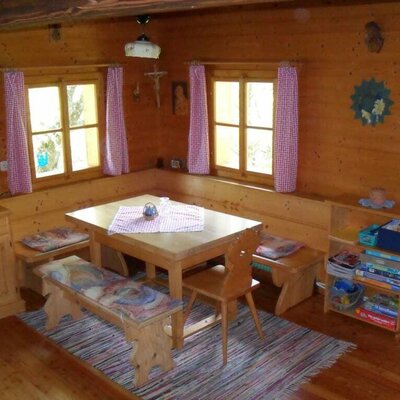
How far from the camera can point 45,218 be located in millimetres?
5328

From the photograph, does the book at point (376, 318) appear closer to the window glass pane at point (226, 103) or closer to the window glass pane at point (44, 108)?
the window glass pane at point (226, 103)

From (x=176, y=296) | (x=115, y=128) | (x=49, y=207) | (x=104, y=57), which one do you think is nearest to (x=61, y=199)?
(x=49, y=207)

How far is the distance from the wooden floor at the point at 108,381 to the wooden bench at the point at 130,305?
0.30 m

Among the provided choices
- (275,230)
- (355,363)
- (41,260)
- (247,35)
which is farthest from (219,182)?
(355,363)

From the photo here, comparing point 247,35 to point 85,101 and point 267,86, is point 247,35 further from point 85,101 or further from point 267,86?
point 85,101

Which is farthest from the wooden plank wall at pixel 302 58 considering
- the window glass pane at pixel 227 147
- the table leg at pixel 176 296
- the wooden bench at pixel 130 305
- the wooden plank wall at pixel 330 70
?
the table leg at pixel 176 296

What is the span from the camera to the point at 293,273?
14.7ft

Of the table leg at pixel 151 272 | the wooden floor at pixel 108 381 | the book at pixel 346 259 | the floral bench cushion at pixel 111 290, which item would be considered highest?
the floral bench cushion at pixel 111 290

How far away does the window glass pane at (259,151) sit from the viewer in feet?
17.5

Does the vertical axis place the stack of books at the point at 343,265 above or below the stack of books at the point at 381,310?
above

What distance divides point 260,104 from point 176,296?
2246mm

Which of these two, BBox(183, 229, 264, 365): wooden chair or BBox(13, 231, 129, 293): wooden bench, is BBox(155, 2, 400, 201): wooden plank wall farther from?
BBox(13, 231, 129, 293): wooden bench

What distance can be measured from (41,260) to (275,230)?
7.02 feet

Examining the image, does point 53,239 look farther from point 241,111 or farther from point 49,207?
point 241,111
